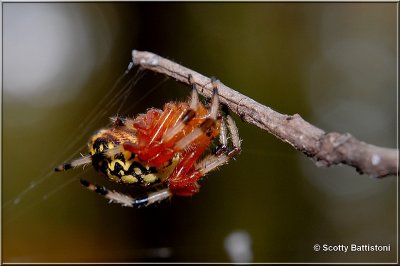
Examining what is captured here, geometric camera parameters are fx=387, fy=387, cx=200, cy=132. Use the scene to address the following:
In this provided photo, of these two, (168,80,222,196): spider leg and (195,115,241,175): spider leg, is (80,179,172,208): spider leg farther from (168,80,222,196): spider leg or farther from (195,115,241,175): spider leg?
(195,115,241,175): spider leg

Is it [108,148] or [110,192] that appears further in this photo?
[110,192]

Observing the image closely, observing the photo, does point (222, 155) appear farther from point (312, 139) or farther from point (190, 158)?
point (312, 139)

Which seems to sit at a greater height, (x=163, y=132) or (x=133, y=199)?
(x=163, y=132)

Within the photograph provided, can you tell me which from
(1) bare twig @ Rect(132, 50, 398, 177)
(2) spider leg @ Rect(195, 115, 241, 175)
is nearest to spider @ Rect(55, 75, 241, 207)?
(2) spider leg @ Rect(195, 115, 241, 175)

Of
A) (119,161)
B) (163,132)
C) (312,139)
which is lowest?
(312,139)

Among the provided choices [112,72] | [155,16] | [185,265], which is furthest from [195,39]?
[185,265]

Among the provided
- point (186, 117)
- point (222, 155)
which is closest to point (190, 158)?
point (222, 155)

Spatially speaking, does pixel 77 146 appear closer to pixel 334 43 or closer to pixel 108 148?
pixel 108 148
